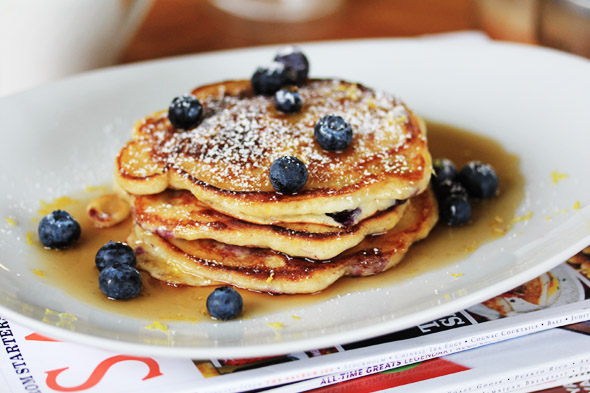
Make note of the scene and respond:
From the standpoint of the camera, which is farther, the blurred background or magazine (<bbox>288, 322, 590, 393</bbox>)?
the blurred background

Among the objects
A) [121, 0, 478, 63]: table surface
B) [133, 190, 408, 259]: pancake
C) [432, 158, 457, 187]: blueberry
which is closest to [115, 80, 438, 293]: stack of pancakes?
[133, 190, 408, 259]: pancake

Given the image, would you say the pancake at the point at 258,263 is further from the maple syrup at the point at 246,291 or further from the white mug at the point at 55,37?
the white mug at the point at 55,37

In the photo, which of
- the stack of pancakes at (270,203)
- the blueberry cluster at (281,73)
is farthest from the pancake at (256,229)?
the blueberry cluster at (281,73)

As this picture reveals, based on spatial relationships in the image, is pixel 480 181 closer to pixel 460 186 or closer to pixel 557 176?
pixel 460 186

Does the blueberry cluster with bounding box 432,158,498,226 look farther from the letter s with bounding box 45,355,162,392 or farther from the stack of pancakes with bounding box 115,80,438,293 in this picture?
the letter s with bounding box 45,355,162,392

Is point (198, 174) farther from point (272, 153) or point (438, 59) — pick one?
point (438, 59)

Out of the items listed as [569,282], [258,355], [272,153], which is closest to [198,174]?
[272,153]
